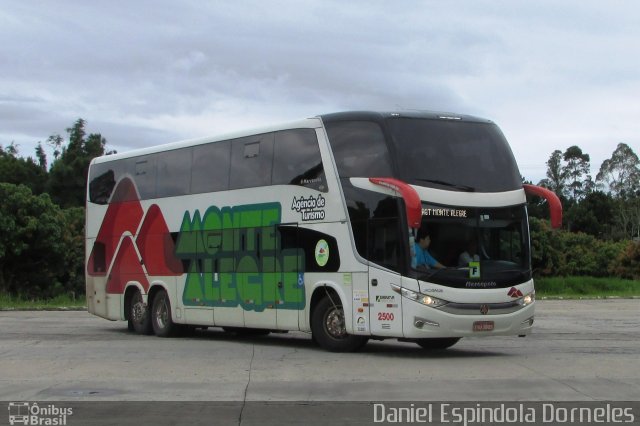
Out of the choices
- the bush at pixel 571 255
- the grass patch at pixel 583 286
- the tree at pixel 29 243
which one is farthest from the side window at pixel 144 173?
the bush at pixel 571 255

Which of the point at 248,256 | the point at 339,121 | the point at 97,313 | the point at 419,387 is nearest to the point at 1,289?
the point at 97,313

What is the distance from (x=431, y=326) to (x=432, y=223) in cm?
167

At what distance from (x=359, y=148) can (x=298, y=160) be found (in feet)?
5.11

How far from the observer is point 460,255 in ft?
48.7

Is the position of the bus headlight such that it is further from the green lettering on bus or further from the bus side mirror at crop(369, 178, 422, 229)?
the green lettering on bus

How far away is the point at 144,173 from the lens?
20.9 metres

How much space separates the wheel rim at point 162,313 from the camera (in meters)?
20.4

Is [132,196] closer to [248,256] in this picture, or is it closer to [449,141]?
[248,256]

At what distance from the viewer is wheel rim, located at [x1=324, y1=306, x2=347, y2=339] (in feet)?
52.5

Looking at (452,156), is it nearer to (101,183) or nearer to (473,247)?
(473,247)

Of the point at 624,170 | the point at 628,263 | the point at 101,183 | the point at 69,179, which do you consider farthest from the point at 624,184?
the point at 101,183

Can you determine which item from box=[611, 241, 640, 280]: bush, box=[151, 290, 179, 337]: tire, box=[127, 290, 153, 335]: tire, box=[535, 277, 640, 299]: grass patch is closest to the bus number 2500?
box=[151, 290, 179, 337]: tire

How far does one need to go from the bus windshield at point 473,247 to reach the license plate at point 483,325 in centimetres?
59
